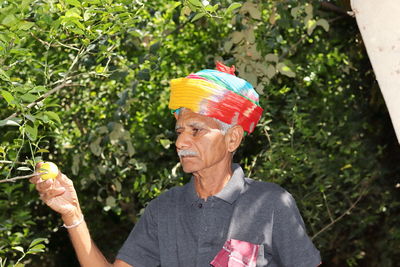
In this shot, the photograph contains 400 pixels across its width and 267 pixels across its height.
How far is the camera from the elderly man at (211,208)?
291cm

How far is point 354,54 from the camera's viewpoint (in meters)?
6.32

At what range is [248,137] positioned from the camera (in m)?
6.05

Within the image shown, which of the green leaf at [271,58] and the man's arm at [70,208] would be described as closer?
the man's arm at [70,208]

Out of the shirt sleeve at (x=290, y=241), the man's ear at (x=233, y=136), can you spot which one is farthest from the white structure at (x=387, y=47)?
the man's ear at (x=233, y=136)

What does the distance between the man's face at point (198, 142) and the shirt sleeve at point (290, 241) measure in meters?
0.32

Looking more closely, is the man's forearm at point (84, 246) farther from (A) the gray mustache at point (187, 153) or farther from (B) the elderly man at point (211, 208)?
(A) the gray mustache at point (187, 153)

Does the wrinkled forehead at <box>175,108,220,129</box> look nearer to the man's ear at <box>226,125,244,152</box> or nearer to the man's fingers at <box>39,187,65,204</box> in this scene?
the man's ear at <box>226,125,244,152</box>

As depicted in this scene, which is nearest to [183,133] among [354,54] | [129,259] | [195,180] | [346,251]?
[195,180]

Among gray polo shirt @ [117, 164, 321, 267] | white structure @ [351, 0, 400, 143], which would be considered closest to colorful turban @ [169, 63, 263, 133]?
gray polo shirt @ [117, 164, 321, 267]

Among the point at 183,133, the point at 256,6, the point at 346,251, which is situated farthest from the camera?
the point at 346,251

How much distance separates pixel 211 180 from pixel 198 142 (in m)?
0.18

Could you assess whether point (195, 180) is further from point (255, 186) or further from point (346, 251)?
point (346, 251)

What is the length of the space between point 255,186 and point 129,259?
58 centimetres

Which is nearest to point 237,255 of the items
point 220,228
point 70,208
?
point 220,228
